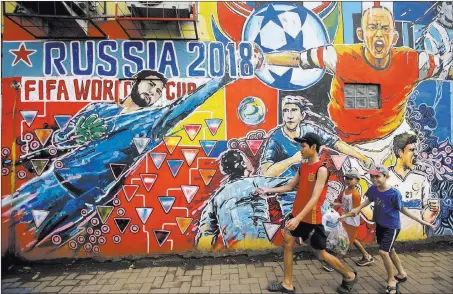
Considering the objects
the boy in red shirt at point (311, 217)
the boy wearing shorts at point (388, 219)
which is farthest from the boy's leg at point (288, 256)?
the boy wearing shorts at point (388, 219)

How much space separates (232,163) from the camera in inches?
184

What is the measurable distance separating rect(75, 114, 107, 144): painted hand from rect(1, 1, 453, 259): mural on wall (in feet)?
0.05

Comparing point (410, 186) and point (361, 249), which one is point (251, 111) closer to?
point (361, 249)

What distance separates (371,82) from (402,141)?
1.15 m

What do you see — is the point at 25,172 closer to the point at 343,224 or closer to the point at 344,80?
the point at 343,224

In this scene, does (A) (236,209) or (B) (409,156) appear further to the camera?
(B) (409,156)

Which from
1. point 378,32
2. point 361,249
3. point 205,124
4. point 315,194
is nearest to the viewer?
point 315,194

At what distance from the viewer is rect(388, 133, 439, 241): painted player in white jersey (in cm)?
495

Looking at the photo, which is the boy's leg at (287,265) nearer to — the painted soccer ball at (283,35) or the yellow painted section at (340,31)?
the painted soccer ball at (283,35)

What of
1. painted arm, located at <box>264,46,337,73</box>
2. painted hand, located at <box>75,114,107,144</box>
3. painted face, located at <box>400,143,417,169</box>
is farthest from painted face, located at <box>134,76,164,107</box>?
painted face, located at <box>400,143,417,169</box>

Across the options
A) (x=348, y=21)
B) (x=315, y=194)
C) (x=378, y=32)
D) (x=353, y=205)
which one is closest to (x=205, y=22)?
(x=348, y=21)

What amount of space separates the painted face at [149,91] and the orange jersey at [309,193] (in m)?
2.57

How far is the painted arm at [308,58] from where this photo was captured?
4.77 m

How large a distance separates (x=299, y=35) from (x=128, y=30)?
2.79 meters
